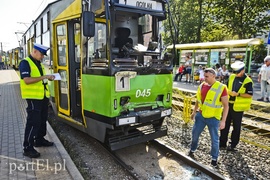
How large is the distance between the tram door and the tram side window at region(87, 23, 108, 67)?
1.80 feet

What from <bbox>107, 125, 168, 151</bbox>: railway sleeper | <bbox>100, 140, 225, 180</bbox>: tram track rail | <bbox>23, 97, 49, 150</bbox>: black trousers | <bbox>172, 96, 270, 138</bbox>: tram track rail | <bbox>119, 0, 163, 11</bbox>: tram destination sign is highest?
<bbox>119, 0, 163, 11</bbox>: tram destination sign

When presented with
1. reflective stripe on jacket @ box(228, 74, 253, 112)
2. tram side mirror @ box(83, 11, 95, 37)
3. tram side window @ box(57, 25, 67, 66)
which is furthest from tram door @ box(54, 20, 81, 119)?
reflective stripe on jacket @ box(228, 74, 253, 112)

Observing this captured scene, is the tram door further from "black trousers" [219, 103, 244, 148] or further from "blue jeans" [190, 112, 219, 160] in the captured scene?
"black trousers" [219, 103, 244, 148]

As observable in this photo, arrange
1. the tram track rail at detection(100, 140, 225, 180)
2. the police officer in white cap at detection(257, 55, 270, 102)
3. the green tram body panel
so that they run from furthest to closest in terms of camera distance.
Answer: the police officer in white cap at detection(257, 55, 270, 102) → the green tram body panel → the tram track rail at detection(100, 140, 225, 180)

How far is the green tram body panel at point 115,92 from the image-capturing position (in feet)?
13.7

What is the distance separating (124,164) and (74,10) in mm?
3229

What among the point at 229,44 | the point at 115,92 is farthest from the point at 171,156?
the point at 229,44

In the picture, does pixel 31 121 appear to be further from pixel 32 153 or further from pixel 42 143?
pixel 42 143

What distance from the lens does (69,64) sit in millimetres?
5305

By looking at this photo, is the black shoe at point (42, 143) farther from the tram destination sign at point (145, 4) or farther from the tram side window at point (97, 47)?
the tram destination sign at point (145, 4)

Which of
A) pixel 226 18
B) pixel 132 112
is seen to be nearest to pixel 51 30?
pixel 132 112

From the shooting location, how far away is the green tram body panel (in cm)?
416

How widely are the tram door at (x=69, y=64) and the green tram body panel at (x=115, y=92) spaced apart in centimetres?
80

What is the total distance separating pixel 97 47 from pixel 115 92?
1.17m
